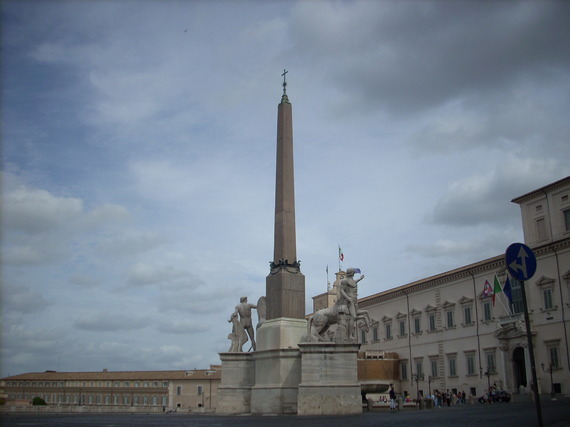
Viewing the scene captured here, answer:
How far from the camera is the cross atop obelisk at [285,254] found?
21.4 meters

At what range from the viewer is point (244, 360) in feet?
74.7

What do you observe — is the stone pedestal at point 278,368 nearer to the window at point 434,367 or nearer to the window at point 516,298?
the window at point 516,298

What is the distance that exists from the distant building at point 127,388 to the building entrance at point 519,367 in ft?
139

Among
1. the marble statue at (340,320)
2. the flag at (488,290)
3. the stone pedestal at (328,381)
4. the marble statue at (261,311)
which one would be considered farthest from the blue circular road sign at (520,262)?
the flag at (488,290)

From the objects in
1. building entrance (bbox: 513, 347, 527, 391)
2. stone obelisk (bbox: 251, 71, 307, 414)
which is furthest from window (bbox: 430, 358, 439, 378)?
stone obelisk (bbox: 251, 71, 307, 414)

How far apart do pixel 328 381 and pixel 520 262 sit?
11.6 meters

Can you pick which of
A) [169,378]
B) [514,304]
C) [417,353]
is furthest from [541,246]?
[169,378]

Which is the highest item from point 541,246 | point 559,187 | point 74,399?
point 559,187

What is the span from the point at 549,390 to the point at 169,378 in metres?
51.9

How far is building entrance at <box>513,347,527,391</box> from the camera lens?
42.8 m

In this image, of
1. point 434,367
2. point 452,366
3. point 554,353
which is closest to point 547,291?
point 554,353

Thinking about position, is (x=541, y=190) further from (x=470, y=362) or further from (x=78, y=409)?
(x=78, y=409)

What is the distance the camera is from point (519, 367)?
43219mm

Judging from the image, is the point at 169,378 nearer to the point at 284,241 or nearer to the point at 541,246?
the point at 541,246
